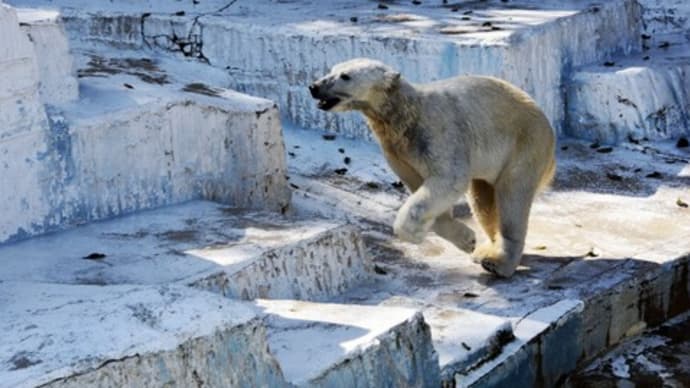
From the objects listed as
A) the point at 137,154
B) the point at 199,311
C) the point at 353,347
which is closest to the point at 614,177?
the point at 137,154

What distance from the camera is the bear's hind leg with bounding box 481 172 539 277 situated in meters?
7.47

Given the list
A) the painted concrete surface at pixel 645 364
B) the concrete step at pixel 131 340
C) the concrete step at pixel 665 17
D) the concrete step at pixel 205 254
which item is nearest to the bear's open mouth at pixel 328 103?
the concrete step at pixel 205 254

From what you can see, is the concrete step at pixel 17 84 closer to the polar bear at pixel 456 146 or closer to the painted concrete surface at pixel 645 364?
the polar bear at pixel 456 146

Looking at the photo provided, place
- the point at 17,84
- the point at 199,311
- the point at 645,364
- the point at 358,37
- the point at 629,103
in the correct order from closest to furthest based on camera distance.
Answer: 1. the point at 199,311
2. the point at 17,84
3. the point at 645,364
4. the point at 358,37
5. the point at 629,103

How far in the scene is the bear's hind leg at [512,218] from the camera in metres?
7.47

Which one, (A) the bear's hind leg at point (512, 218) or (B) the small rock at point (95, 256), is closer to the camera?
(B) the small rock at point (95, 256)

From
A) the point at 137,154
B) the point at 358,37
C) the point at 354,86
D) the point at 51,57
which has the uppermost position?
the point at 51,57

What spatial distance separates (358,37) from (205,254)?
3943 mm

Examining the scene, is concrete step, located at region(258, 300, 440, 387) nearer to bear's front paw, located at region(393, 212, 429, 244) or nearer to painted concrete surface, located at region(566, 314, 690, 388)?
bear's front paw, located at region(393, 212, 429, 244)

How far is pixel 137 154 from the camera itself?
741 centimetres

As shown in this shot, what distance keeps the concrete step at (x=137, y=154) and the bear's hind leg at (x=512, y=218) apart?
152 centimetres

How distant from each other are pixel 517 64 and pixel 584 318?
3057 mm

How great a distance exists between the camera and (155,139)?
7508mm

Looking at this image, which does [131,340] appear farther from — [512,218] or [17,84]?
[512,218]
